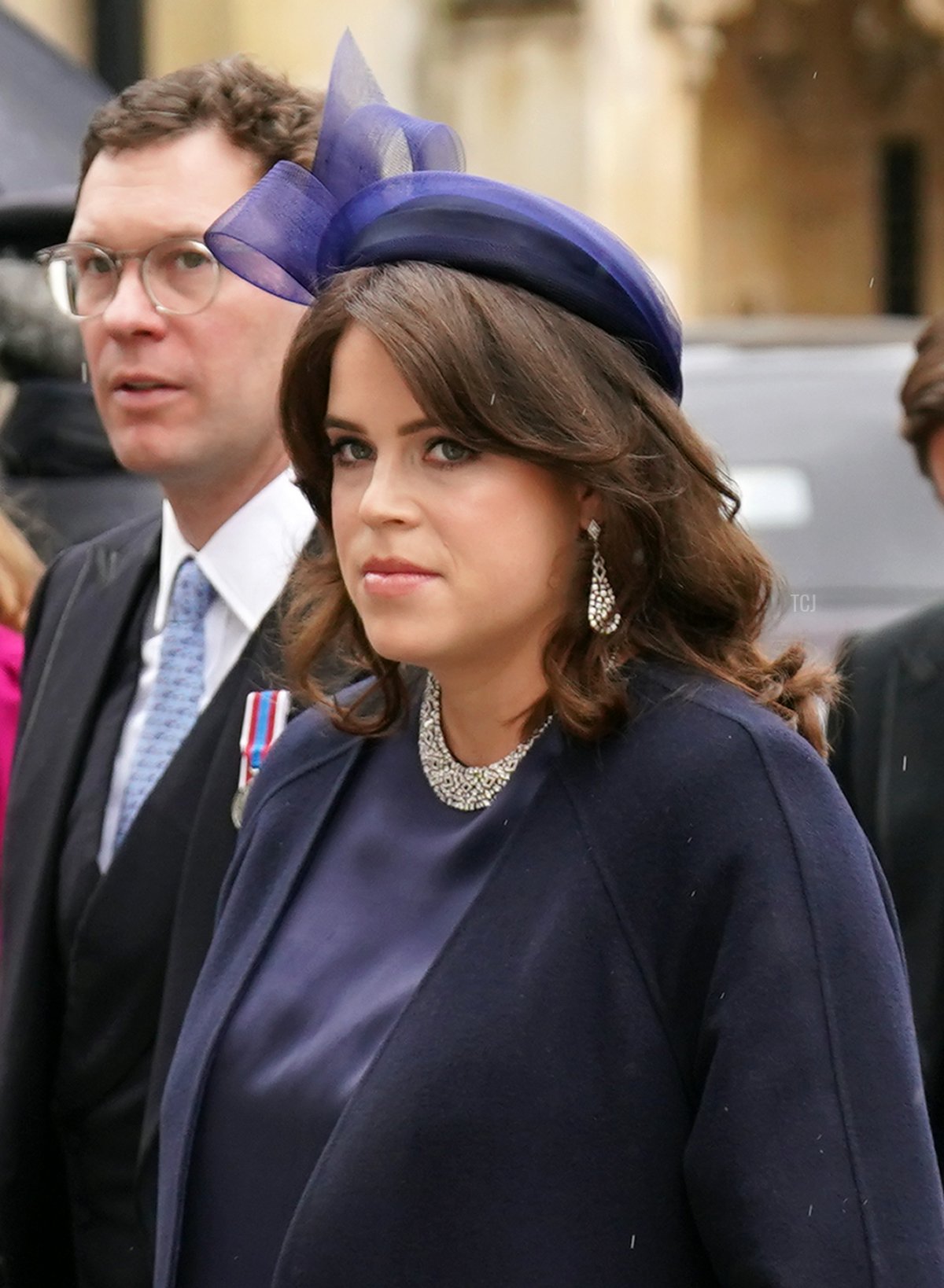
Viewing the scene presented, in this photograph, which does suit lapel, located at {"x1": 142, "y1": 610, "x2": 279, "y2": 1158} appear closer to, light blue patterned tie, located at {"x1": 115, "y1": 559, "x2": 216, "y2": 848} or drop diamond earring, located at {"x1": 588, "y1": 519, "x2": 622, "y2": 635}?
light blue patterned tie, located at {"x1": 115, "y1": 559, "x2": 216, "y2": 848}

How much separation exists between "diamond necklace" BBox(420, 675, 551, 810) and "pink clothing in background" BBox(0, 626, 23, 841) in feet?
3.73

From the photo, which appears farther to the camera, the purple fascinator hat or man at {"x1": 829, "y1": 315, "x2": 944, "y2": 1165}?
man at {"x1": 829, "y1": 315, "x2": 944, "y2": 1165}

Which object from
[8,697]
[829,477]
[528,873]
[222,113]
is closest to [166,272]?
[222,113]

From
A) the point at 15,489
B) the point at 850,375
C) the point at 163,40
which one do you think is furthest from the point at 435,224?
the point at 163,40

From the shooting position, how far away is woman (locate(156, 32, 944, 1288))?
2.01m

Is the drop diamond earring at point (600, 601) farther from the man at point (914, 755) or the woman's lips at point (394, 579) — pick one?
the man at point (914, 755)

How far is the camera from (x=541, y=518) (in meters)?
2.21

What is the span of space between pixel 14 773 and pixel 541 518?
3.66 ft

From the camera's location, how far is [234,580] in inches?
116

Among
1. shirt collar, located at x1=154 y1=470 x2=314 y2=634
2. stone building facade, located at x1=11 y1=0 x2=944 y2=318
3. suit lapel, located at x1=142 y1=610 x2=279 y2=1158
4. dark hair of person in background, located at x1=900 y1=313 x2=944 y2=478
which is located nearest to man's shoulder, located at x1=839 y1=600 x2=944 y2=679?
dark hair of person in background, located at x1=900 y1=313 x2=944 y2=478

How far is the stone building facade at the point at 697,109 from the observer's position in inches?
501

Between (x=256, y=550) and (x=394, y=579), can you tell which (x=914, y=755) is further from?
(x=394, y=579)

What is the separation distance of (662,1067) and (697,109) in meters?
13.9

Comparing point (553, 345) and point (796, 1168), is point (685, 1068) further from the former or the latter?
point (553, 345)
